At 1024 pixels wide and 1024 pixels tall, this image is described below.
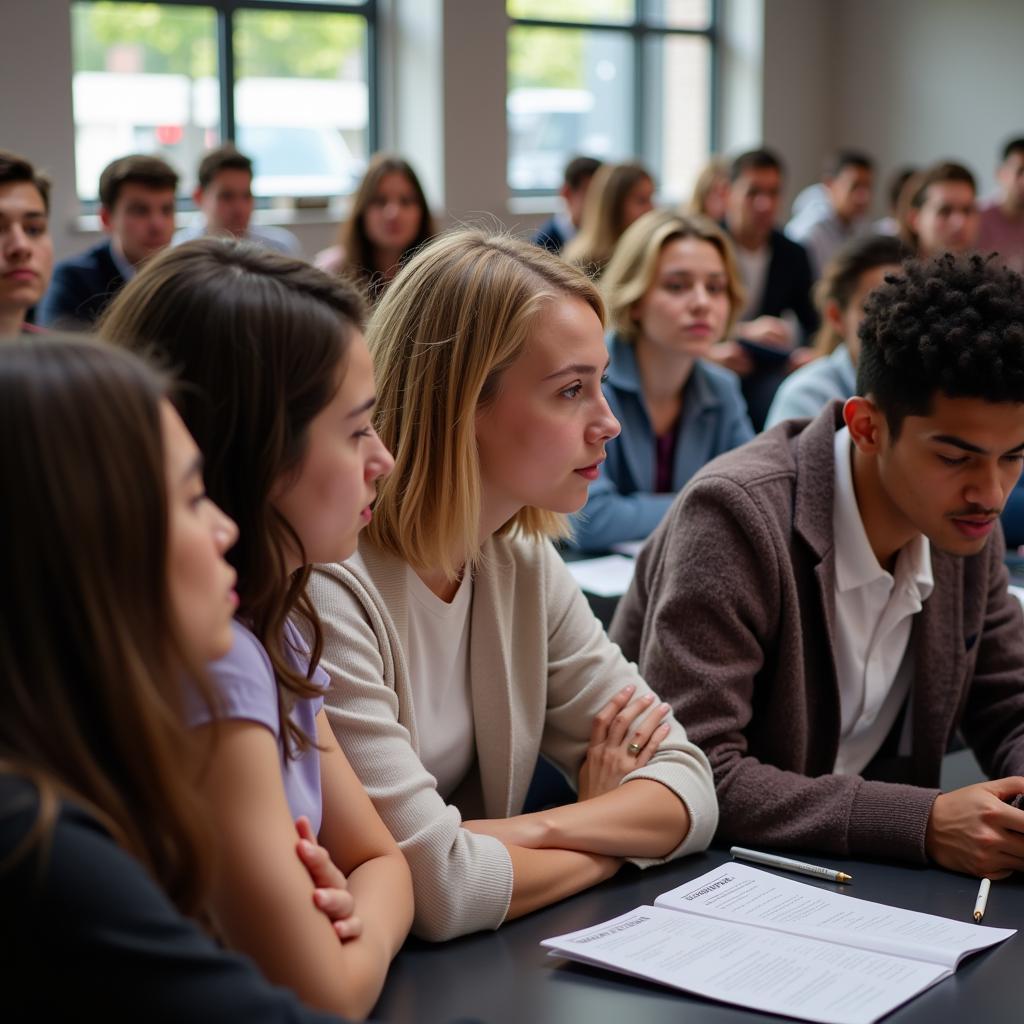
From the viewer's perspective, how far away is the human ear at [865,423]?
5.72 feet

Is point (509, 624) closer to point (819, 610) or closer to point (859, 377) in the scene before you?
point (819, 610)

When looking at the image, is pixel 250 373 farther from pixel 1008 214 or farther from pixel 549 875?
pixel 1008 214

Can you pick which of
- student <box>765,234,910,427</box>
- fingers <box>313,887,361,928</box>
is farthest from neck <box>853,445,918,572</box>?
student <box>765,234,910,427</box>

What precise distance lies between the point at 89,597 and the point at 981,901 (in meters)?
0.96

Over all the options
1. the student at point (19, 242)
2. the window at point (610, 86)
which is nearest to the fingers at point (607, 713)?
the student at point (19, 242)

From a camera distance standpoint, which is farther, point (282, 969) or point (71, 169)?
point (71, 169)

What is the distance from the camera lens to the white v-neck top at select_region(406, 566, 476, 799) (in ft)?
4.97

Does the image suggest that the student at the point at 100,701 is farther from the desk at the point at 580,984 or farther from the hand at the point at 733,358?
the hand at the point at 733,358

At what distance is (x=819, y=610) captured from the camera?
5.65 feet

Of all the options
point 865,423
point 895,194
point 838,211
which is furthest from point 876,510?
point 838,211

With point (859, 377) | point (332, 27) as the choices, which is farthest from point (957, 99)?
point (859, 377)

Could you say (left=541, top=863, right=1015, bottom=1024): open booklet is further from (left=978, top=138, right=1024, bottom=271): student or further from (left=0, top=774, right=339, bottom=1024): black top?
(left=978, top=138, right=1024, bottom=271): student

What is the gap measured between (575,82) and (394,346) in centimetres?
717

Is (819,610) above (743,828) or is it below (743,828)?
above
